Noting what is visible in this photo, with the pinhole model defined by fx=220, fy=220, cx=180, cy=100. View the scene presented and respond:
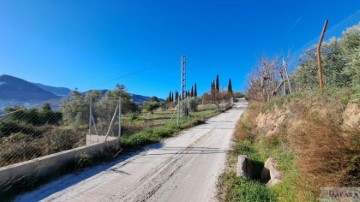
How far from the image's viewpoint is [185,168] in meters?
6.47

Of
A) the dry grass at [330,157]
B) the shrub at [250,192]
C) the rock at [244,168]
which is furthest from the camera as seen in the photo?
the rock at [244,168]

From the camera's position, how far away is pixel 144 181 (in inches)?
210

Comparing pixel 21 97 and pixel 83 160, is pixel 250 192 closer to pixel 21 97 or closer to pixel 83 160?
pixel 83 160

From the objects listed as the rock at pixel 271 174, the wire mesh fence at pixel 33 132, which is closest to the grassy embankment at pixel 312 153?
the rock at pixel 271 174

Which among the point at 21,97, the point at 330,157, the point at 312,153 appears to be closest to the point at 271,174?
the point at 312,153

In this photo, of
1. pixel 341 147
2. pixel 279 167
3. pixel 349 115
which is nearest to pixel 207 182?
pixel 279 167

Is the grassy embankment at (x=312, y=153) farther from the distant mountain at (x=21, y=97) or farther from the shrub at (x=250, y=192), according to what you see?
the distant mountain at (x=21, y=97)

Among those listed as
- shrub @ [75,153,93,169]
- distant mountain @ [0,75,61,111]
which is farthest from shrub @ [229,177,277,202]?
distant mountain @ [0,75,61,111]

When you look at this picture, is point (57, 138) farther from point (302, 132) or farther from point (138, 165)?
point (302, 132)

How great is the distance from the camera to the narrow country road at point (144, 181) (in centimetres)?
447

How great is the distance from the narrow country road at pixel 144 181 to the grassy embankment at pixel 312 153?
55 cm

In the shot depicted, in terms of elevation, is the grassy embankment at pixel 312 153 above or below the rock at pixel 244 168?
above

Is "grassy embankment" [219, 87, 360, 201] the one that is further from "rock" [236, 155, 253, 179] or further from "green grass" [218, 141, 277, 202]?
"rock" [236, 155, 253, 179]

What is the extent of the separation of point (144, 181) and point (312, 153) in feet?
12.0
